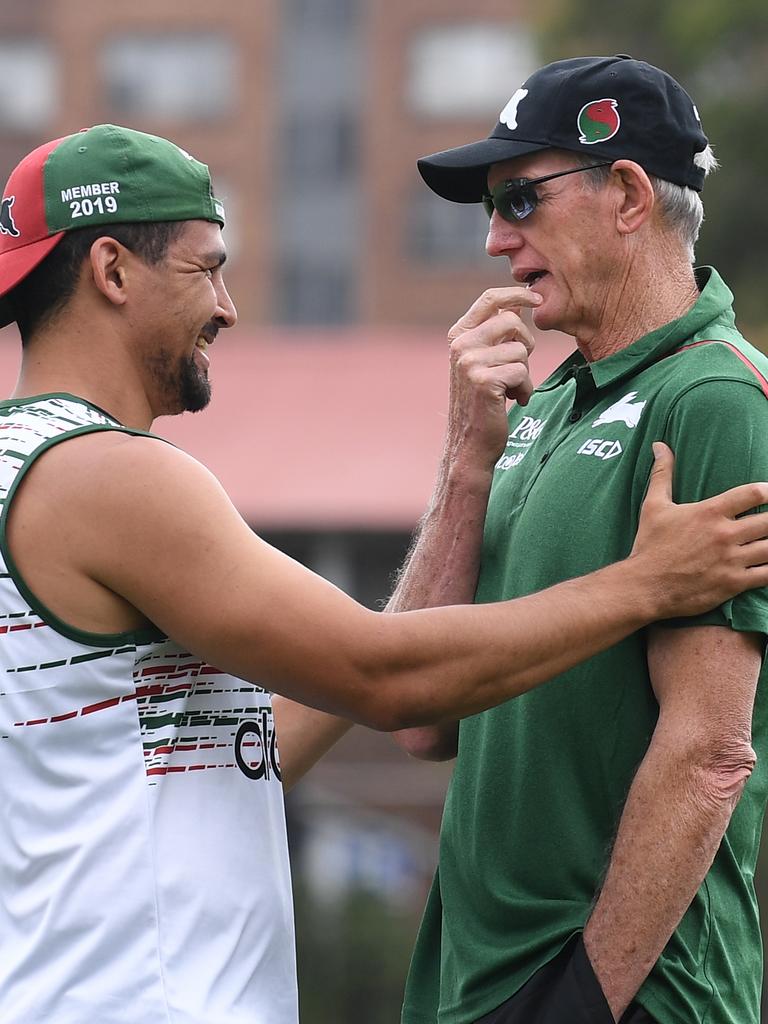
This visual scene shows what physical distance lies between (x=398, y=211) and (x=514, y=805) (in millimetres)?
34853

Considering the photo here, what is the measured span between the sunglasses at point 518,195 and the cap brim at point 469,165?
0.05 metres

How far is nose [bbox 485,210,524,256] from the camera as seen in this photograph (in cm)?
340

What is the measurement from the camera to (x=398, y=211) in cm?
3731

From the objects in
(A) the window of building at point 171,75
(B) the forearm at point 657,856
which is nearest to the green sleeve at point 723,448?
(B) the forearm at point 657,856

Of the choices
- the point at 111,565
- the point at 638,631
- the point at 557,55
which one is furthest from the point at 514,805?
the point at 557,55

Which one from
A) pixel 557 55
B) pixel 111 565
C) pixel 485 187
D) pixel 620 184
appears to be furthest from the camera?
pixel 557 55

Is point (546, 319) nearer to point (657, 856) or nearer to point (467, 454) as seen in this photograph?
point (467, 454)

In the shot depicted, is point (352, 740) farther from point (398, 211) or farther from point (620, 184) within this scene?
point (398, 211)

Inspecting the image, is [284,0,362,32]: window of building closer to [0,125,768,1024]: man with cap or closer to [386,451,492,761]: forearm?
[386,451,492,761]: forearm

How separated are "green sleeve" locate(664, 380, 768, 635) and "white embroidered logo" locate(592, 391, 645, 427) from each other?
0.40ft

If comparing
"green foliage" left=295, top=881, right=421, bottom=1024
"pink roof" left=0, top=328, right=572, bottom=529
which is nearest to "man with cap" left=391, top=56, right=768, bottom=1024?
"green foliage" left=295, top=881, right=421, bottom=1024

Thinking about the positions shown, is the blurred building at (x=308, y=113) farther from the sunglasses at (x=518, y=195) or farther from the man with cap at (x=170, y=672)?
the man with cap at (x=170, y=672)

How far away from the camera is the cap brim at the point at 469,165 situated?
3357mm

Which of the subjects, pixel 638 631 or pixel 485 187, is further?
pixel 485 187
